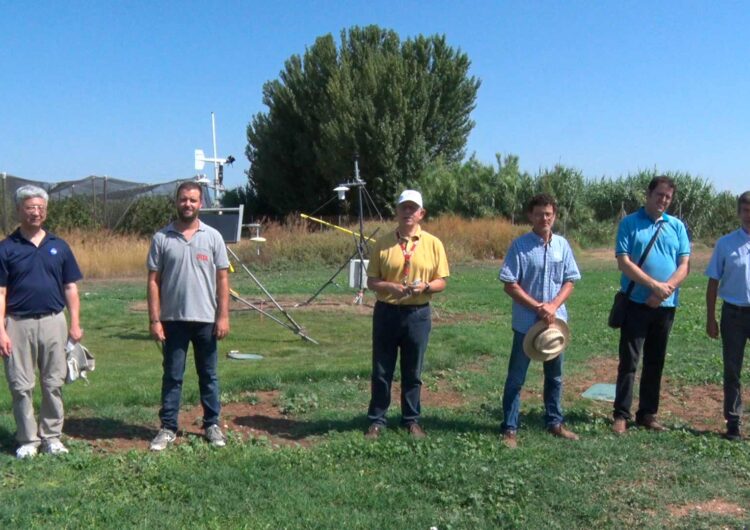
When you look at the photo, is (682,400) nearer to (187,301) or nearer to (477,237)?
(187,301)

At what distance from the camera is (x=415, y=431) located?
603 cm

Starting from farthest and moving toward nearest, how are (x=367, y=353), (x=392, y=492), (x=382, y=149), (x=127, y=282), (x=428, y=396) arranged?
(x=382, y=149) < (x=127, y=282) < (x=367, y=353) < (x=428, y=396) < (x=392, y=492)

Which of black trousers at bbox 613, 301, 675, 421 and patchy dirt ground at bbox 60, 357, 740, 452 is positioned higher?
black trousers at bbox 613, 301, 675, 421

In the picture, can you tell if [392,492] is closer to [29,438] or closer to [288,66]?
[29,438]

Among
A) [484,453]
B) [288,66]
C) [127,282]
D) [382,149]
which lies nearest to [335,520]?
[484,453]

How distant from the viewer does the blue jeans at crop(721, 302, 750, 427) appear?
246 inches

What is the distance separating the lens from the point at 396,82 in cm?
3728

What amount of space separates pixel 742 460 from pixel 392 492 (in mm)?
2530

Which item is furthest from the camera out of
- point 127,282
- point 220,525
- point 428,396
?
point 127,282

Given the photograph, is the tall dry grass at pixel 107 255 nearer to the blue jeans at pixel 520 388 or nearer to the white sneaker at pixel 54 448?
the white sneaker at pixel 54 448

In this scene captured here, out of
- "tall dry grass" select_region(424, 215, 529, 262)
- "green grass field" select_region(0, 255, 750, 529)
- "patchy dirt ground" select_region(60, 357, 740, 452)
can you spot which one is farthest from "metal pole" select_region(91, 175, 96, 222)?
"patchy dirt ground" select_region(60, 357, 740, 452)

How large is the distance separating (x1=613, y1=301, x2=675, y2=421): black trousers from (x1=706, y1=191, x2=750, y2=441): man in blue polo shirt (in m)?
0.38

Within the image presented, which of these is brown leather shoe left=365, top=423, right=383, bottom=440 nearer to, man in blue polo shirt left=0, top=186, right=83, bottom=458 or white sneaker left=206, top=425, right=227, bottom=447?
Answer: white sneaker left=206, top=425, right=227, bottom=447

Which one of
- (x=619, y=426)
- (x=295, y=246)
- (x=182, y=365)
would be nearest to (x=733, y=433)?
(x=619, y=426)
